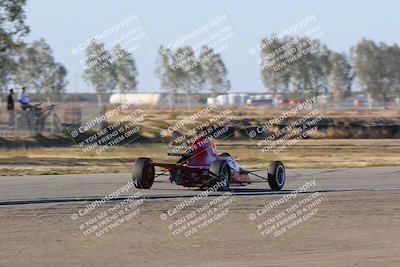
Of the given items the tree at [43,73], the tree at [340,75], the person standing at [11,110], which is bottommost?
the tree at [340,75]

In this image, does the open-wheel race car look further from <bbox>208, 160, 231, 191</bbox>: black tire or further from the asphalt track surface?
the asphalt track surface

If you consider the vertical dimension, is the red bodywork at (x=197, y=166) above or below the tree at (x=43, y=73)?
below

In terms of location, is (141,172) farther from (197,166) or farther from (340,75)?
(340,75)

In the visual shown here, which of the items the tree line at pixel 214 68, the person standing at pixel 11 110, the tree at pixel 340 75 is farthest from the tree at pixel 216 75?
the person standing at pixel 11 110

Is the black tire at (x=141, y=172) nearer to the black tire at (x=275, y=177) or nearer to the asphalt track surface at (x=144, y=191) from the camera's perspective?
the asphalt track surface at (x=144, y=191)

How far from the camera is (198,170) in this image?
18.0 metres

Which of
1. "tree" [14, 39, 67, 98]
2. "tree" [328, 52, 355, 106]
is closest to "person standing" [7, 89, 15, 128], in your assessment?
"tree" [14, 39, 67, 98]

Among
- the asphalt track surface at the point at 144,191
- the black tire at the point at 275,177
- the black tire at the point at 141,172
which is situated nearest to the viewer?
the asphalt track surface at the point at 144,191

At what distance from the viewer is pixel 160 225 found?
13188 mm

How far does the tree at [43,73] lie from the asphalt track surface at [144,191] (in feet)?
198

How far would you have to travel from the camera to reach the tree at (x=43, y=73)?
83.9 m

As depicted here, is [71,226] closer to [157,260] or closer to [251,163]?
[157,260]

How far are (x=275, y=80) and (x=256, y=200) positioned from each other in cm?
8875

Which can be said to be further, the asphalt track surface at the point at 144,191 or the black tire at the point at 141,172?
the black tire at the point at 141,172
